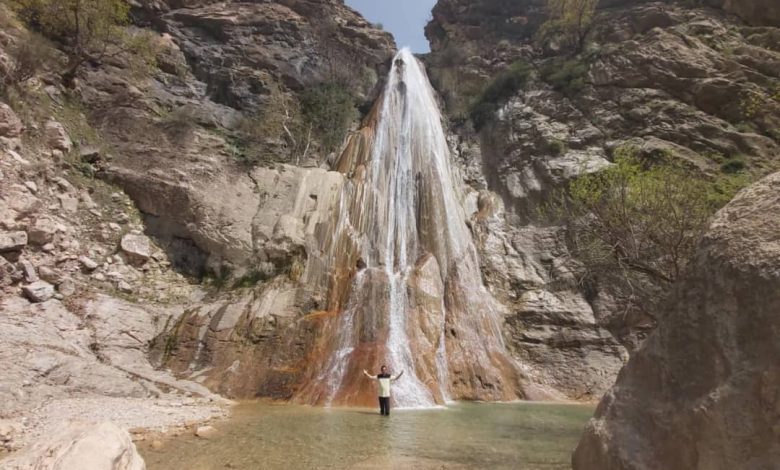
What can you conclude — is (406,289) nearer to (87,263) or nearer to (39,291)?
(87,263)

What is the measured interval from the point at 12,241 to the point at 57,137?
22.1 feet

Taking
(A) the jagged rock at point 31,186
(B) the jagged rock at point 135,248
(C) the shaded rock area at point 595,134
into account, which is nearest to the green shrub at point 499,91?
(C) the shaded rock area at point 595,134

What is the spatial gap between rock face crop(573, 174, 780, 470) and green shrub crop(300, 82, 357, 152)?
28584mm

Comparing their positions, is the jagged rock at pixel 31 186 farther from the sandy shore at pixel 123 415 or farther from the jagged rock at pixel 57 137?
the sandy shore at pixel 123 415

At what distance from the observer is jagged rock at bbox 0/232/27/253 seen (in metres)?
14.5

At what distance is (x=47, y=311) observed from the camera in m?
14.6

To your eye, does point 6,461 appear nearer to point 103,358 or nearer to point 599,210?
point 103,358

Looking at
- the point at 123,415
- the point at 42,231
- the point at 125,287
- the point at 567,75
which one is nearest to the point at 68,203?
the point at 42,231

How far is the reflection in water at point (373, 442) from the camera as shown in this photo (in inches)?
303

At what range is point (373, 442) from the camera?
30.4ft

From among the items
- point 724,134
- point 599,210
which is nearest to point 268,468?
point 599,210

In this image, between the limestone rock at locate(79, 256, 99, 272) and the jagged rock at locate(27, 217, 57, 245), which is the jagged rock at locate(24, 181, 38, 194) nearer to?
the jagged rock at locate(27, 217, 57, 245)

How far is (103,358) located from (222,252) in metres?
7.52

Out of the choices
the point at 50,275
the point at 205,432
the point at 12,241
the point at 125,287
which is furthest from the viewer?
the point at 125,287
